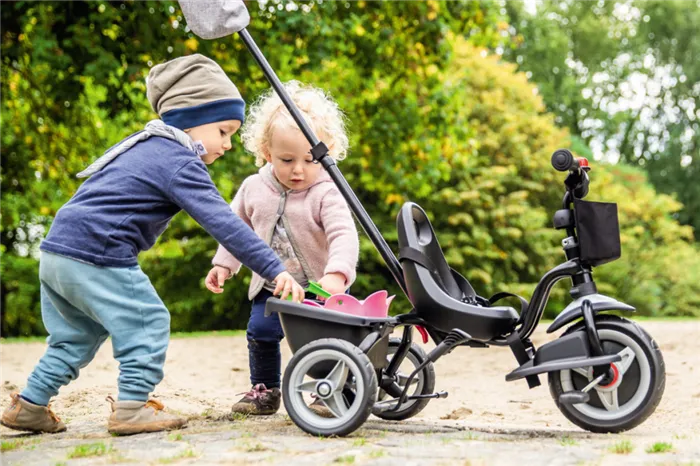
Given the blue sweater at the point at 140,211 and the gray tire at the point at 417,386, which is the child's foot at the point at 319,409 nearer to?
the gray tire at the point at 417,386

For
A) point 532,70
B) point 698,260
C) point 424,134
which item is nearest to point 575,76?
point 532,70

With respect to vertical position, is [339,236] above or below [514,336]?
above

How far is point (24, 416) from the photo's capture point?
361cm

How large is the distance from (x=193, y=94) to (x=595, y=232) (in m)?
1.67

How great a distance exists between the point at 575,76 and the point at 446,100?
22.9m

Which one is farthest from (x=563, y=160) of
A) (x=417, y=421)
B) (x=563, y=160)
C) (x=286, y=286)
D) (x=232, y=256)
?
(x=232, y=256)

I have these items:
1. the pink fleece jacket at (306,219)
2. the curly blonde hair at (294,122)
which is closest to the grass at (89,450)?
the pink fleece jacket at (306,219)

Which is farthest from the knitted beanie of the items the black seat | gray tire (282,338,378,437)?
gray tire (282,338,378,437)

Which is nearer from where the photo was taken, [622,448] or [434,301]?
[622,448]

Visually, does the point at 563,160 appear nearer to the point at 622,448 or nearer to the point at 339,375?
the point at 622,448

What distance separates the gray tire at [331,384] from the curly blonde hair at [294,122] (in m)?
0.99

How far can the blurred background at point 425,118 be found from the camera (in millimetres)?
9422

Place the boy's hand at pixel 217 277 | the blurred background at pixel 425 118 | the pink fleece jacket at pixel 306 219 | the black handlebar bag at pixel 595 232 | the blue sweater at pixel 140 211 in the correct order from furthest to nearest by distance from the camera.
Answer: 1. the blurred background at pixel 425 118
2. the boy's hand at pixel 217 277
3. the pink fleece jacket at pixel 306 219
4. the blue sweater at pixel 140 211
5. the black handlebar bag at pixel 595 232

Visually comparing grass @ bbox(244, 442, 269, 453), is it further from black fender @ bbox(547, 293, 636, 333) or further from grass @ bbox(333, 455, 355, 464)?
black fender @ bbox(547, 293, 636, 333)
